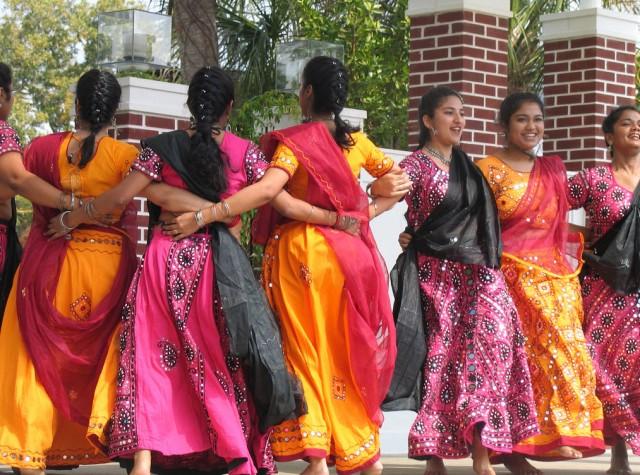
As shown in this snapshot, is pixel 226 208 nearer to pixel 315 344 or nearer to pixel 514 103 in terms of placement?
pixel 315 344

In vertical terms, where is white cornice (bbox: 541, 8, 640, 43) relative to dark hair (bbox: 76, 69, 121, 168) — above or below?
above

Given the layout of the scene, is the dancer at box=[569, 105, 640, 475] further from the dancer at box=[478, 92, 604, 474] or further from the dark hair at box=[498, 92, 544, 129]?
the dark hair at box=[498, 92, 544, 129]

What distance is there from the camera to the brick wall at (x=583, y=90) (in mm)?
9992

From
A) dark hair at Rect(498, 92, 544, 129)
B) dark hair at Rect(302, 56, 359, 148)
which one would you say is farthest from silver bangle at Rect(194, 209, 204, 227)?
dark hair at Rect(498, 92, 544, 129)

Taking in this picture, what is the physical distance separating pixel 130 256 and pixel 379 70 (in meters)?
12.1

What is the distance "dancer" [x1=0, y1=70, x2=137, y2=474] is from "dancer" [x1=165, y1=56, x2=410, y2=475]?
1.38 ft

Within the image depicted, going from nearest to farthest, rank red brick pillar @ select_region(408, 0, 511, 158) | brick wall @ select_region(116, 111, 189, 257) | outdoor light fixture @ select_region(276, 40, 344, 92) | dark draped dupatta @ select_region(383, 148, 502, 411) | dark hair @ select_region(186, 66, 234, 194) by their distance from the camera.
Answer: dark hair @ select_region(186, 66, 234, 194) → dark draped dupatta @ select_region(383, 148, 502, 411) → brick wall @ select_region(116, 111, 189, 257) → red brick pillar @ select_region(408, 0, 511, 158) → outdoor light fixture @ select_region(276, 40, 344, 92)

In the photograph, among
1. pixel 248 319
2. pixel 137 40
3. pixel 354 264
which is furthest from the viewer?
pixel 137 40

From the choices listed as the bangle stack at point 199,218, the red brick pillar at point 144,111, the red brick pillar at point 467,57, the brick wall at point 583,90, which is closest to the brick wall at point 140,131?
the red brick pillar at point 144,111

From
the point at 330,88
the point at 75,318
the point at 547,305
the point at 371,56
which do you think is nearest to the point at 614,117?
the point at 547,305

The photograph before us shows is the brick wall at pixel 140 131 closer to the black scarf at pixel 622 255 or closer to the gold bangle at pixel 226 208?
the gold bangle at pixel 226 208

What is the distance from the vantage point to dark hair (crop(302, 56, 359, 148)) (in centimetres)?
650

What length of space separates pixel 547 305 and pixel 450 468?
1.19 metres

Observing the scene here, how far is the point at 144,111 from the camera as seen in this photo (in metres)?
7.50
